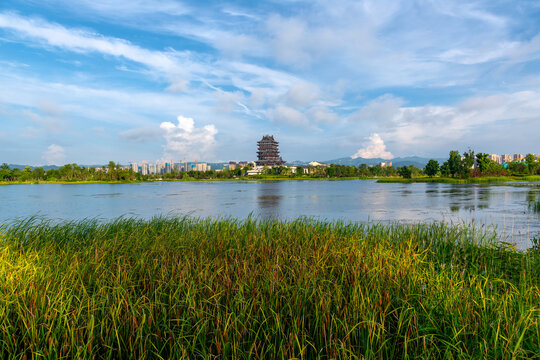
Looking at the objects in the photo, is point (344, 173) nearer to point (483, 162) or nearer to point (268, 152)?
point (268, 152)

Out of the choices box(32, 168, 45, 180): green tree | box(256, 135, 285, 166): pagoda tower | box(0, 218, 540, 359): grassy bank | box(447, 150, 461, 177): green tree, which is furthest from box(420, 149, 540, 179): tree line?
box(32, 168, 45, 180): green tree

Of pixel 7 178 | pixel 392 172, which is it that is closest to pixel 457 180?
pixel 392 172

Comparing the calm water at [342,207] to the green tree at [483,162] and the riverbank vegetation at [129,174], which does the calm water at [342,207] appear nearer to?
the green tree at [483,162]

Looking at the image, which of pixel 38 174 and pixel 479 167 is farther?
pixel 38 174

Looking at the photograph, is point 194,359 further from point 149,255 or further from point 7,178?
point 7,178

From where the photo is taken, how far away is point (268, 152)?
17750 centimetres

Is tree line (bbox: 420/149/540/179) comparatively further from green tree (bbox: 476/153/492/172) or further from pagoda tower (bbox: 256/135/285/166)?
pagoda tower (bbox: 256/135/285/166)

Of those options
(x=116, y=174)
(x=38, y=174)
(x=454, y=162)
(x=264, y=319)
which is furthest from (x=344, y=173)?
(x=264, y=319)

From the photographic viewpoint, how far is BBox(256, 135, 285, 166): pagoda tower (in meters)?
177

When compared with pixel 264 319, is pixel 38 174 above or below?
above

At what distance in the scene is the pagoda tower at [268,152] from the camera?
17675 cm

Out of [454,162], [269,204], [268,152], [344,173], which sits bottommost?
[269,204]

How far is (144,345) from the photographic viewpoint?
3.07 meters

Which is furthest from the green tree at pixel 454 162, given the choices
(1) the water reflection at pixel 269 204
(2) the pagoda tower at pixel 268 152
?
(2) the pagoda tower at pixel 268 152
